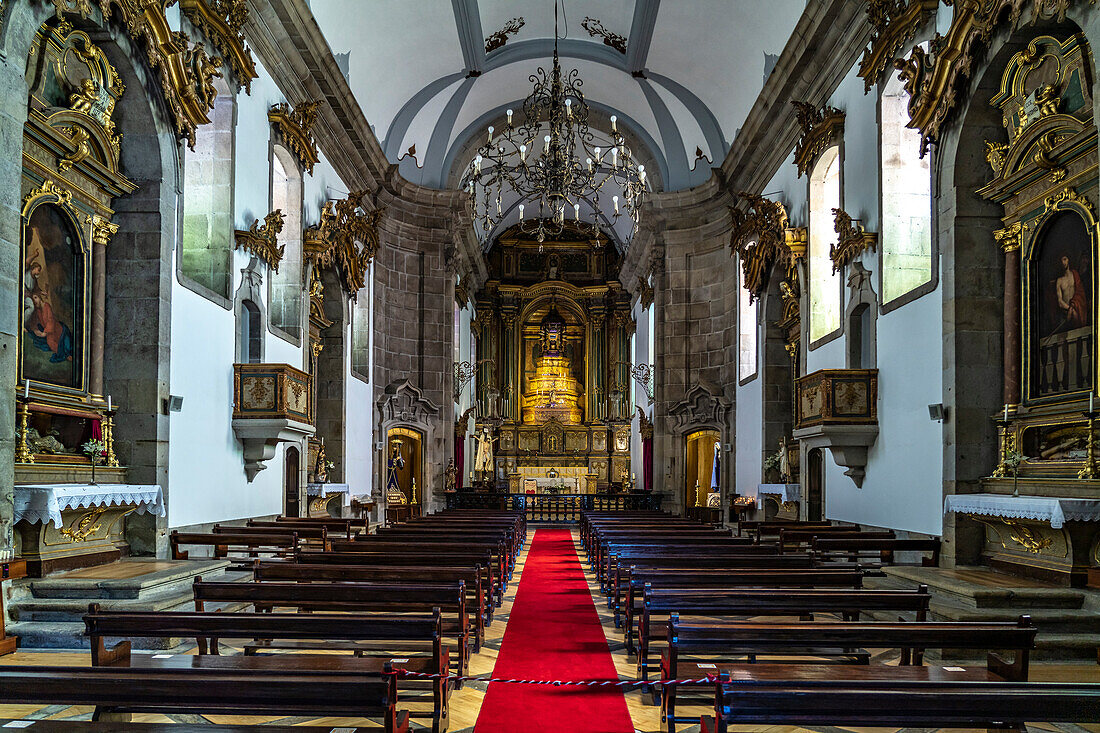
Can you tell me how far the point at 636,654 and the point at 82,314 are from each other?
6.14 metres

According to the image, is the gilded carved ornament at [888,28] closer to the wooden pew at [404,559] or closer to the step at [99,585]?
the wooden pew at [404,559]

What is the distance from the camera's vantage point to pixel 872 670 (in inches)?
165

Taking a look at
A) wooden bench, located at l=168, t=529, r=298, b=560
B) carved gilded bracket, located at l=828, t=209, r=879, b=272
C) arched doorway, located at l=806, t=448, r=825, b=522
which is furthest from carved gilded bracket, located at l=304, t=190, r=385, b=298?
arched doorway, located at l=806, t=448, r=825, b=522

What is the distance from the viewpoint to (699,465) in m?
21.9

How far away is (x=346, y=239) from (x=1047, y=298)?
37.1 ft

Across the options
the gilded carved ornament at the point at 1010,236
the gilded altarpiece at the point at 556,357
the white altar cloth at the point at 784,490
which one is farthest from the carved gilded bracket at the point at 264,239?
the gilded altarpiece at the point at 556,357

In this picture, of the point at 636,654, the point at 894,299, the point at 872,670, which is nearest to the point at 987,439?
the point at 894,299

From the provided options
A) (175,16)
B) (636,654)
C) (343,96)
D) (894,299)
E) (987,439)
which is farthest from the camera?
(343,96)

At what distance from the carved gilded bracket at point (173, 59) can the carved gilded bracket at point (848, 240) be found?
7.88 metres

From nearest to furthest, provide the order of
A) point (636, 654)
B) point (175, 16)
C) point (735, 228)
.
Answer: point (636, 654) → point (175, 16) → point (735, 228)

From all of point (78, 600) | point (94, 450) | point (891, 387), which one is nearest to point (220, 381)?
point (94, 450)

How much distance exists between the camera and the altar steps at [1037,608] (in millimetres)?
5871

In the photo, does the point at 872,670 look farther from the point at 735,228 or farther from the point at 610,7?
the point at 610,7

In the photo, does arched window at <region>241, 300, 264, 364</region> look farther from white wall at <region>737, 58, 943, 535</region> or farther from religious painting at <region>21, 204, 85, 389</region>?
white wall at <region>737, 58, 943, 535</region>
